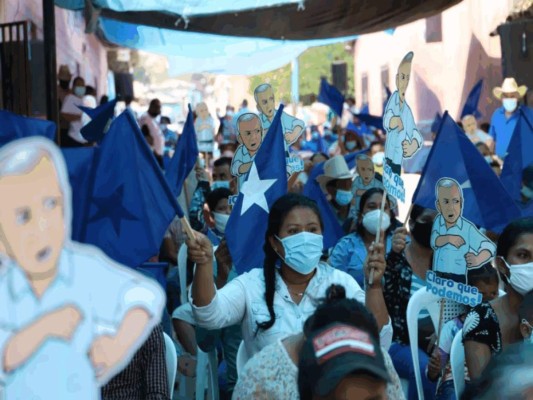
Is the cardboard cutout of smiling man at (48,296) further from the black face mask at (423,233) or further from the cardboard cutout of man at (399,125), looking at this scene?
the black face mask at (423,233)


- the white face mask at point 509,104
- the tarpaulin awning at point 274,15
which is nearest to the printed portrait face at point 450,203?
the tarpaulin awning at point 274,15

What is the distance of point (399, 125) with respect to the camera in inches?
227

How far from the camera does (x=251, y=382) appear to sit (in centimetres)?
364

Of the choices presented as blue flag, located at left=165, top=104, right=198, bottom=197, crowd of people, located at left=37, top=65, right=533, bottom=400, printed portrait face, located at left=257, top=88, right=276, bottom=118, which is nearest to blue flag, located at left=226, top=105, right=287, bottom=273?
crowd of people, located at left=37, top=65, right=533, bottom=400

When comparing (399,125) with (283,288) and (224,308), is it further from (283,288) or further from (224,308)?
(224,308)

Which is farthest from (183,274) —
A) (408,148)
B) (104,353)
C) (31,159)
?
(31,159)

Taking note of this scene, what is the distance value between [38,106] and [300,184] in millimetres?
2793

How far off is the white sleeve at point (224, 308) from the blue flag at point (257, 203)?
2.97 feet

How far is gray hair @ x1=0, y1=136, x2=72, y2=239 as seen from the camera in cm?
301

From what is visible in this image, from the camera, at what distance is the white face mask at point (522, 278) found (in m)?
4.68

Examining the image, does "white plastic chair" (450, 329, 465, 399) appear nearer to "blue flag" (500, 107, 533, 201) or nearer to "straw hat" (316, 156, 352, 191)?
"blue flag" (500, 107, 533, 201)

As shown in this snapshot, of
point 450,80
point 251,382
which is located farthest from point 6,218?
point 450,80

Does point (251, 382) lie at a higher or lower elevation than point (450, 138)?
lower

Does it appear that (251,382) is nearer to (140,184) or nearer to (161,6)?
(140,184)
